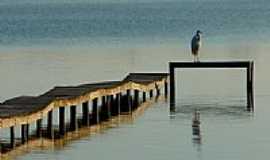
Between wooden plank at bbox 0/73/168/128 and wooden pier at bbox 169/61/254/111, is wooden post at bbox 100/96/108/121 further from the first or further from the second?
wooden pier at bbox 169/61/254/111

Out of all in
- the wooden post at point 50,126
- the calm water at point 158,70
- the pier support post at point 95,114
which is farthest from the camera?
the pier support post at point 95,114

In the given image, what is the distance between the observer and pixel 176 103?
30.3 meters

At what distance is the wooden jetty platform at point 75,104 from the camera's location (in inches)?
880

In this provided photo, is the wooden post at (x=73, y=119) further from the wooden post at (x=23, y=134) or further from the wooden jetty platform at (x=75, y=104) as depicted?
the wooden post at (x=23, y=134)

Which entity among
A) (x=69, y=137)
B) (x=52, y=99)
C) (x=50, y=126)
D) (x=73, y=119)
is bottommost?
(x=69, y=137)

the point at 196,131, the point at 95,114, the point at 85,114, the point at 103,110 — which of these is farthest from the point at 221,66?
the point at 196,131

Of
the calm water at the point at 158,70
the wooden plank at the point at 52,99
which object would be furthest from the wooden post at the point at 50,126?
the calm water at the point at 158,70

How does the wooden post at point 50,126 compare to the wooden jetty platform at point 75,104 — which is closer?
the wooden jetty platform at point 75,104

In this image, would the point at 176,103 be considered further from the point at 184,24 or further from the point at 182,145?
the point at 184,24

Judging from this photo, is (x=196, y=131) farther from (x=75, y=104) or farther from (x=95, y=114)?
(x=95, y=114)

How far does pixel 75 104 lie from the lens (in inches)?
988

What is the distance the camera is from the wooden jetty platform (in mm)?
22359

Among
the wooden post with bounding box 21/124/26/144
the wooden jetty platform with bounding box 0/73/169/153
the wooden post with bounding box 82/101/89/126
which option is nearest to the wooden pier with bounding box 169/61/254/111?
the wooden jetty platform with bounding box 0/73/169/153

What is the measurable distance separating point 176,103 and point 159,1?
166 meters
